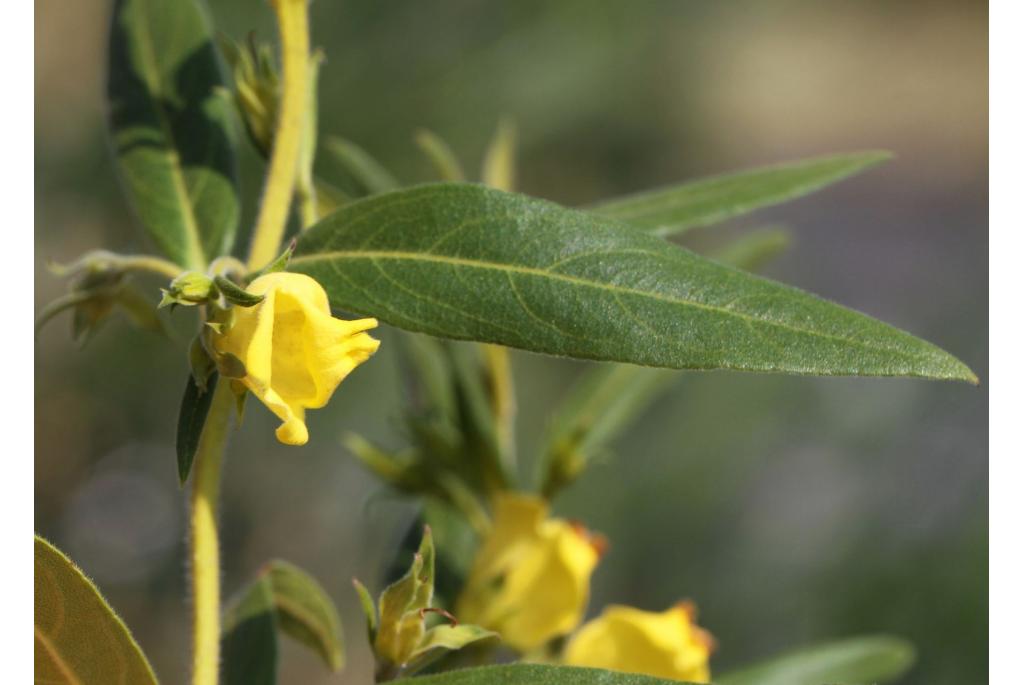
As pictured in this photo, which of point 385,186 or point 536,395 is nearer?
point 385,186

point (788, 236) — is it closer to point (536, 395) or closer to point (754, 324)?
point (754, 324)

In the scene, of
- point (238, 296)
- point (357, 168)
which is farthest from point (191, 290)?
point (357, 168)

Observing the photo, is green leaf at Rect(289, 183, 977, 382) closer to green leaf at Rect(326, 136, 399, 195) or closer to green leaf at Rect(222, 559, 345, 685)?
green leaf at Rect(222, 559, 345, 685)

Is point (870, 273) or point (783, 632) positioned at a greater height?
point (870, 273)

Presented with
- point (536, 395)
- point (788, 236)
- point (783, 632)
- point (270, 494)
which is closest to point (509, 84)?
point (536, 395)

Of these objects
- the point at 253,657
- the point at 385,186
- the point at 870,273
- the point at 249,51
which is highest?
the point at 870,273

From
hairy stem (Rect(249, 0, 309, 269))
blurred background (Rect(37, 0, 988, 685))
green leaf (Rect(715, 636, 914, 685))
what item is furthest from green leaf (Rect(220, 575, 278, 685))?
blurred background (Rect(37, 0, 988, 685))
